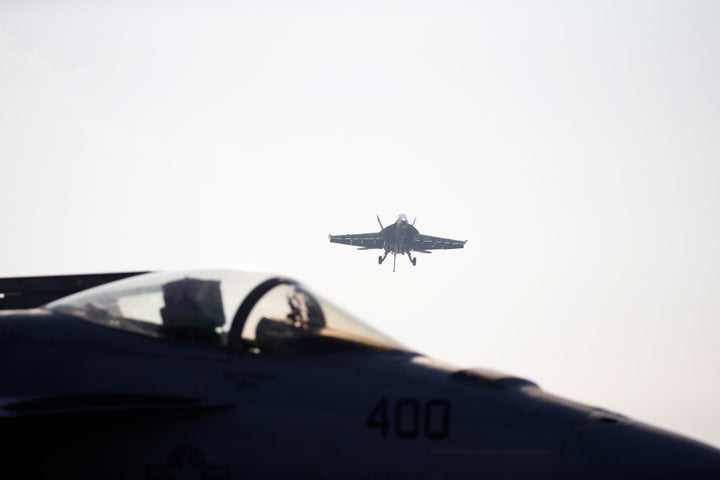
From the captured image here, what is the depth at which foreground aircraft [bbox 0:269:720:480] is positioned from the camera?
6.08 metres

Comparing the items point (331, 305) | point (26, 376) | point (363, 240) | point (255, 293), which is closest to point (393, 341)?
point (331, 305)

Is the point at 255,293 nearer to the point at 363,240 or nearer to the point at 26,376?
the point at 26,376

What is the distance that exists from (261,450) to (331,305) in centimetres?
122

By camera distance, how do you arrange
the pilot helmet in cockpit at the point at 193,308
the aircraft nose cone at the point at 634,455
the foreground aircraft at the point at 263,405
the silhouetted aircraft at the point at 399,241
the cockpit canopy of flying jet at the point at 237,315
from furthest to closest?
the silhouetted aircraft at the point at 399,241 → the pilot helmet in cockpit at the point at 193,308 → the cockpit canopy of flying jet at the point at 237,315 → the foreground aircraft at the point at 263,405 → the aircraft nose cone at the point at 634,455

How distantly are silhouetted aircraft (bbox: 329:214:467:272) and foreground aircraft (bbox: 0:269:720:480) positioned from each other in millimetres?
99545

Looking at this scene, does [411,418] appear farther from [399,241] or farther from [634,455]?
[399,241]

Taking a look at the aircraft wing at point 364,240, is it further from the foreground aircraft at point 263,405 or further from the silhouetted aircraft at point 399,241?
the foreground aircraft at point 263,405

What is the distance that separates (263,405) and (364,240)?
338 feet

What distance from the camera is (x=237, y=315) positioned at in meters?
6.99

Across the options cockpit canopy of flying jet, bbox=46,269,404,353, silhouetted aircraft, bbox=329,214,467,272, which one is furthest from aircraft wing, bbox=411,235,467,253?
cockpit canopy of flying jet, bbox=46,269,404,353

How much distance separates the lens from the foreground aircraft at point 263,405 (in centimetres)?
608

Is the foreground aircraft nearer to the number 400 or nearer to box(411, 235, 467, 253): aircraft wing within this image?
the number 400

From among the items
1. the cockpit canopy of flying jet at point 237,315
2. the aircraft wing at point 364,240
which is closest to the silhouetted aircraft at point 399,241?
the aircraft wing at point 364,240

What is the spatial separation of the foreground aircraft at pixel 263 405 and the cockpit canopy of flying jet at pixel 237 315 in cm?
1
